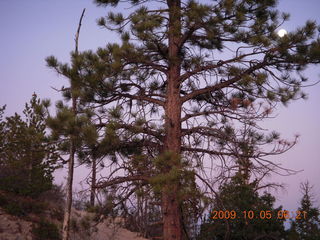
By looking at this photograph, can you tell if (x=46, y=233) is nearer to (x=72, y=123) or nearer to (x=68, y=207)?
(x=68, y=207)

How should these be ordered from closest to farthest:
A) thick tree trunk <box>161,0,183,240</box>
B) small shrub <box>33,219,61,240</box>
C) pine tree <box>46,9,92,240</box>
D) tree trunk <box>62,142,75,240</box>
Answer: pine tree <box>46,9,92,240</box> → thick tree trunk <box>161,0,183,240</box> → tree trunk <box>62,142,75,240</box> → small shrub <box>33,219,61,240</box>

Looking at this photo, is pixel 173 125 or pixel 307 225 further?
pixel 307 225

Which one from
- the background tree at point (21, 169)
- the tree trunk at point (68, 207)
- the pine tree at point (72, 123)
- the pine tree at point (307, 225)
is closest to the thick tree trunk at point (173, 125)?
the pine tree at point (72, 123)

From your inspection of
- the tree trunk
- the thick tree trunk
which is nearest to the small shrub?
the tree trunk

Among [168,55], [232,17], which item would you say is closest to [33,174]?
[168,55]

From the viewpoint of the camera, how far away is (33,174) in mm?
14602

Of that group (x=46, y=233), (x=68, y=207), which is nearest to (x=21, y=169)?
(x=46, y=233)

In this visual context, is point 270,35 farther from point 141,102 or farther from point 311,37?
point 141,102

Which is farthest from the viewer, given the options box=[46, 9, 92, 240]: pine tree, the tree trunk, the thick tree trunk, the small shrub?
the small shrub

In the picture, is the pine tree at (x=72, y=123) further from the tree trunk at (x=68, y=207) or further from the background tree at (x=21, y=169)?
the background tree at (x=21, y=169)

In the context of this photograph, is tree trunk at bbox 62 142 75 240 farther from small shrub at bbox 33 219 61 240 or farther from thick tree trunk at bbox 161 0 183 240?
small shrub at bbox 33 219 61 240

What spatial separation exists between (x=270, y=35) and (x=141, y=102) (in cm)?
270

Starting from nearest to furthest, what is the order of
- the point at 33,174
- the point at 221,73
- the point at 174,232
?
the point at 174,232 < the point at 221,73 < the point at 33,174

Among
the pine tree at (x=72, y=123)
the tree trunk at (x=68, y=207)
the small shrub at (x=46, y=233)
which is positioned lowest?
the small shrub at (x=46, y=233)
